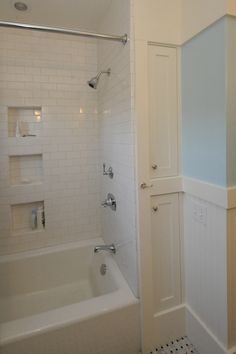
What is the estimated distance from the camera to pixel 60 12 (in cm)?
189

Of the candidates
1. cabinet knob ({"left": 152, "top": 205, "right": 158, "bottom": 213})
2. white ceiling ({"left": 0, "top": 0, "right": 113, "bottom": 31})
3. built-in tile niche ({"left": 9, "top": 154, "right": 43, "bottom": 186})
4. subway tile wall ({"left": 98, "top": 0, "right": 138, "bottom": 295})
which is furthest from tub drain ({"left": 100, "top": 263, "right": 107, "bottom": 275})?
white ceiling ({"left": 0, "top": 0, "right": 113, "bottom": 31})

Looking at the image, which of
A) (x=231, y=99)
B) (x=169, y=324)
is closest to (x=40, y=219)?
(x=169, y=324)

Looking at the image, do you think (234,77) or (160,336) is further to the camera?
(160,336)

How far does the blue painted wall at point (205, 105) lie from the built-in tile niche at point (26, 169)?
140 cm

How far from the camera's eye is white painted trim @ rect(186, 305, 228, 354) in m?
1.44

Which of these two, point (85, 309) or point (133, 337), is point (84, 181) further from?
point (133, 337)

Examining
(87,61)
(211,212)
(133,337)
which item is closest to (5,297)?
(133,337)

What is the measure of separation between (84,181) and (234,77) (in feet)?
5.20

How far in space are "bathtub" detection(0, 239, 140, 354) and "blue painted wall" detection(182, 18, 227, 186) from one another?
101cm

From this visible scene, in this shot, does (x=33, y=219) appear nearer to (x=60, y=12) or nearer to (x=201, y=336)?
(x=201, y=336)

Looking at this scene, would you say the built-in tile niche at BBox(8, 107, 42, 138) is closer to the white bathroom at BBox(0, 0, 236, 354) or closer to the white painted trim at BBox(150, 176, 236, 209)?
the white bathroom at BBox(0, 0, 236, 354)

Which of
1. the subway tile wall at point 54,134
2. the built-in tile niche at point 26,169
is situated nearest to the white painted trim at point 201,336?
the subway tile wall at point 54,134

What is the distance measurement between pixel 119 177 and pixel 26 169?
998 millimetres

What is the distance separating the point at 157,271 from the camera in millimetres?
1641
